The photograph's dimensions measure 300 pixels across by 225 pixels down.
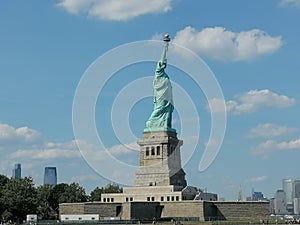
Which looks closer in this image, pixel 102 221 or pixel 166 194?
pixel 102 221

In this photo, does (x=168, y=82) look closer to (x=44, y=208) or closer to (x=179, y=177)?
(x=179, y=177)

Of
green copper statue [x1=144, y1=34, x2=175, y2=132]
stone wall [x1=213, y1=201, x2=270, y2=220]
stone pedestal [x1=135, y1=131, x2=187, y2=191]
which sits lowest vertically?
stone wall [x1=213, y1=201, x2=270, y2=220]

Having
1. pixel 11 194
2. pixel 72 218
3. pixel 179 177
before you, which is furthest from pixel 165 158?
pixel 11 194

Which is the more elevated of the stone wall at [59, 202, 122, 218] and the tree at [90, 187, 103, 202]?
the tree at [90, 187, 103, 202]

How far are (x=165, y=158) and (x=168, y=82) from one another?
16.4m

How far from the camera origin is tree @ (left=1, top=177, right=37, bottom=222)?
3857 inches

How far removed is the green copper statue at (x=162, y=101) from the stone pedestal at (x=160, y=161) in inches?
80.5

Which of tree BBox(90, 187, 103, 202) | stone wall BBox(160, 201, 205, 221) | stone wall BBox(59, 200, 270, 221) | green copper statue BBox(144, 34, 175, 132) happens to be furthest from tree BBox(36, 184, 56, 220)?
stone wall BBox(160, 201, 205, 221)

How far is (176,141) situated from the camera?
106 metres

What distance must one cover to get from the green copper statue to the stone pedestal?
2.04 meters

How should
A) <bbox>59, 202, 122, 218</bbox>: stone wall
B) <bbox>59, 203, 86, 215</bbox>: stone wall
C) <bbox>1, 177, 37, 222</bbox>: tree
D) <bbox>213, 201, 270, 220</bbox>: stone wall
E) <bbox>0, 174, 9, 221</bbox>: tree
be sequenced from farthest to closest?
<bbox>1, 177, 37, 222</bbox>: tree, <bbox>0, 174, 9, 221</bbox>: tree, <bbox>213, 201, 270, 220</bbox>: stone wall, <bbox>59, 203, 86, 215</bbox>: stone wall, <bbox>59, 202, 122, 218</bbox>: stone wall

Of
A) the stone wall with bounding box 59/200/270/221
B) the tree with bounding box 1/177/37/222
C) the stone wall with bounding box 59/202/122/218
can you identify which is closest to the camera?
the stone wall with bounding box 59/200/270/221

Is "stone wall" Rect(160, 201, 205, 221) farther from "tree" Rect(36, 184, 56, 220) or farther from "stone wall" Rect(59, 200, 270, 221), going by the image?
"tree" Rect(36, 184, 56, 220)

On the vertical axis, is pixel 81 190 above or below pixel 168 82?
below
